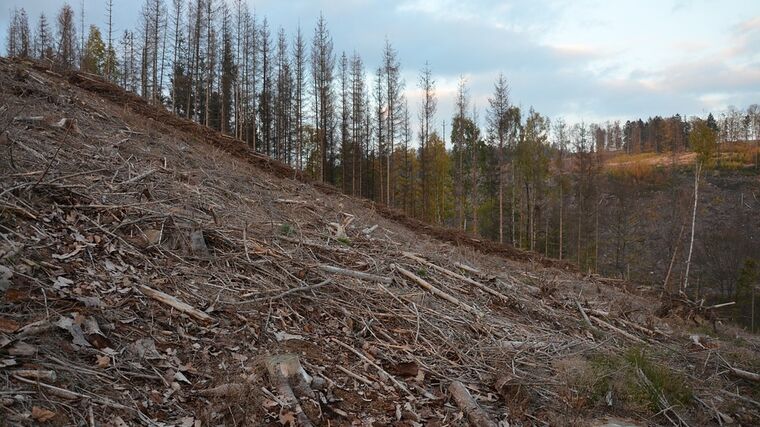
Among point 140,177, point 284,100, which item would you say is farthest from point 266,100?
point 140,177

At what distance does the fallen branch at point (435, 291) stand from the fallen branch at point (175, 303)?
10.2 ft

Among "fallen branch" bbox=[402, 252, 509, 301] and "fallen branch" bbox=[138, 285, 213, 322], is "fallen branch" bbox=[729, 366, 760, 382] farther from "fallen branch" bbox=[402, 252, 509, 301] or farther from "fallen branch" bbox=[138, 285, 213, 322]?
"fallen branch" bbox=[138, 285, 213, 322]

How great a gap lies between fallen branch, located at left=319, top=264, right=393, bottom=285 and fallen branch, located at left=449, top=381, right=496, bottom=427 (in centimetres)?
195

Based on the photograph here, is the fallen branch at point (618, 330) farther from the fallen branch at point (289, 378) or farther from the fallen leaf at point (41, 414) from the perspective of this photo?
the fallen leaf at point (41, 414)

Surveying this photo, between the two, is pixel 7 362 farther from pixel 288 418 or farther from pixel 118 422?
pixel 288 418

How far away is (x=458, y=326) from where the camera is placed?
5352 mm

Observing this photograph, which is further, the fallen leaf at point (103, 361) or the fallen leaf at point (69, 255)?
the fallen leaf at point (69, 255)

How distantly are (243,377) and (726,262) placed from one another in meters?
43.7

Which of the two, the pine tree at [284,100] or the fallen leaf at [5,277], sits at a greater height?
the pine tree at [284,100]

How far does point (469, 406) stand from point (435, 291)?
8.16ft

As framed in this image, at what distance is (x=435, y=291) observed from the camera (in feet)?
20.2

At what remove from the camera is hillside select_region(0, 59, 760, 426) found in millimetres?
2984

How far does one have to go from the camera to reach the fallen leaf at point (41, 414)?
7.72 feet

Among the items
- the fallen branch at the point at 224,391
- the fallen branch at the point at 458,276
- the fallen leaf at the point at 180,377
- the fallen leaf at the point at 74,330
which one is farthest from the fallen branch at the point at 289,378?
the fallen branch at the point at 458,276
